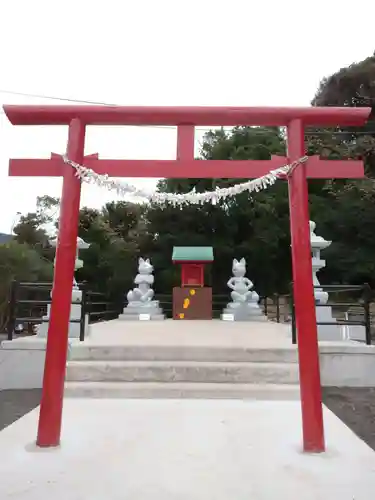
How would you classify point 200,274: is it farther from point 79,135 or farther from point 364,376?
point 79,135

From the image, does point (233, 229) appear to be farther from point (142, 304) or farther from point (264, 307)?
point (142, 304)

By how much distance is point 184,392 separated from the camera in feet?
14.0

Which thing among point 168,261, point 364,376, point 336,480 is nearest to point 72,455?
point 336,480

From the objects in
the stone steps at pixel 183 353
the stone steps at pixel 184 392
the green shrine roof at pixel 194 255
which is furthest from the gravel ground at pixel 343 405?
the green shrine roof at pixel 194 255

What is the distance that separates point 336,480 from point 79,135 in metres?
3.06

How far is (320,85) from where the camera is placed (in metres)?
22.5

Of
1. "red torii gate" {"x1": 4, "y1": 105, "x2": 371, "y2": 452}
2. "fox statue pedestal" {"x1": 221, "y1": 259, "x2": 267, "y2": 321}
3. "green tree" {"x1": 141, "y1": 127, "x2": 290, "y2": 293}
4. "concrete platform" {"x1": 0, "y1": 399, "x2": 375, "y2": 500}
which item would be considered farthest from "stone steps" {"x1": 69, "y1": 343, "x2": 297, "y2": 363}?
"green tree" {"x1": 141, "y1": 127, "x2": 290, "y2": 293}

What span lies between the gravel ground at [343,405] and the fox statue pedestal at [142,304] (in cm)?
711

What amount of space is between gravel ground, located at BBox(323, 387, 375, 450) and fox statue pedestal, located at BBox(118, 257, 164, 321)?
7640 millimetres

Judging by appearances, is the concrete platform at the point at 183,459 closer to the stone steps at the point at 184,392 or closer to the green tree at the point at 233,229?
the stone steps at the point at 184,392

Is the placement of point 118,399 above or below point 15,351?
below

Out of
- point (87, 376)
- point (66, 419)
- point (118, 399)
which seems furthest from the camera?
point (87, 376)

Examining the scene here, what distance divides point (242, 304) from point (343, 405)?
7.68m

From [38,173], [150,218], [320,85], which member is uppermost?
[320,85]
